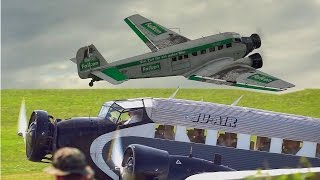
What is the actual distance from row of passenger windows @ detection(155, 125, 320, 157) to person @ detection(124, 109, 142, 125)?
2.00 ft

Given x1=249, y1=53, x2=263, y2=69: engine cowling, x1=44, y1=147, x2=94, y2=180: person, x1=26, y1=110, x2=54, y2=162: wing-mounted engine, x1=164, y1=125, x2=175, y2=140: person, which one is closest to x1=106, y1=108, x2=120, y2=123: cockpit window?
x1=164, y1=125, x2=175, y2=140: person

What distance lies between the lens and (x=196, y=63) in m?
46.4

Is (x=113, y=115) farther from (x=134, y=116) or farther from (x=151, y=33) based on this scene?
(x=151, y=33)

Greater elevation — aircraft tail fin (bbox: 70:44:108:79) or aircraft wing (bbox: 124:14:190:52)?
aircraft wing (bbox: 124:14:190:52)

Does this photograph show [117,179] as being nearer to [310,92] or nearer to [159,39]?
[159,39]

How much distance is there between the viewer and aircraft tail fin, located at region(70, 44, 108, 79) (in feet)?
135

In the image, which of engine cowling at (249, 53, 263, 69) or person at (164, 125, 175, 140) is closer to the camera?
person at (164, 125, 175, 140)

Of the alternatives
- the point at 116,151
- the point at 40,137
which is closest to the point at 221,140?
the point at 116,151

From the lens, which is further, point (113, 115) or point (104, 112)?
point (104, 112)

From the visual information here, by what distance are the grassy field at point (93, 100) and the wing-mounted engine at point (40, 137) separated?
25594 mm

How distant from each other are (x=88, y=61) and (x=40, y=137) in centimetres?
2188

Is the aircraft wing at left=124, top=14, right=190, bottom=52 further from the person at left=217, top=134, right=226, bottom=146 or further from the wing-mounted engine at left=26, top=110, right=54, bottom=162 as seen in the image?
the wing-mounted engine at left=26, top=110, right=54, bottom=162

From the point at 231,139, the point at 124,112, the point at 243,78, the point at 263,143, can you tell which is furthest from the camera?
the point at 243,78

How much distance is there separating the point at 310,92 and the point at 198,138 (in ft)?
160
